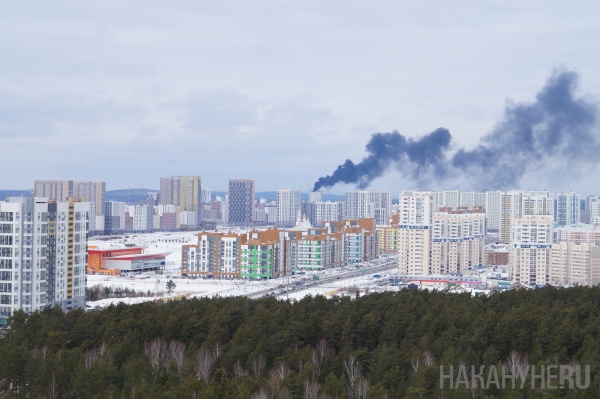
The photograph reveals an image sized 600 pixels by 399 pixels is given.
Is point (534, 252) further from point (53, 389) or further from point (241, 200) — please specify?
point (241, 200)

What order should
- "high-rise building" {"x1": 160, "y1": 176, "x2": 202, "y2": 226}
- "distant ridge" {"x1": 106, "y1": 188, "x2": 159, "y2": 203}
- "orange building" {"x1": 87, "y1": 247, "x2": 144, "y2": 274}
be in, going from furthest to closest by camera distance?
"distant ridge" {"x1": 106, "y1": 188, "x2": 159, "y2": 203}
"high-rise building" {"x1": 160, "y1": 176, "x2": 202, "y2": 226}
"orange building" {"x1": 87, "y1": 247, "x2": 144, "y2": 274}

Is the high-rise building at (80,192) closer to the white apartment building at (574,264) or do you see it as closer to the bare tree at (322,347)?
the white apartment building at (574,264)

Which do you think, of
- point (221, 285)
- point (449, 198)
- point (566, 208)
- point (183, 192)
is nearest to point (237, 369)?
point (221, 285)

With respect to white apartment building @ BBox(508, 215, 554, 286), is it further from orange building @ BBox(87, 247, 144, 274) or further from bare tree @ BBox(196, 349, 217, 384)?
bare tree @ BBox(196, 349, 217, 384)

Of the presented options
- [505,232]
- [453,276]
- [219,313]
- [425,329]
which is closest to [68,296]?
[219,313]

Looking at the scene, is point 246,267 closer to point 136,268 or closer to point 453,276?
point 136,268

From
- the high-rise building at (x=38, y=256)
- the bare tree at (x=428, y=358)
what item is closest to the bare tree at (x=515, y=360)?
→ the bare tree at (x=428, y=358)

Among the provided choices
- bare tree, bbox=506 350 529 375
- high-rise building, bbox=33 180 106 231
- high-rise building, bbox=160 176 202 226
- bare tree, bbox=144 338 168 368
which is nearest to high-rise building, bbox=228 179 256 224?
high-rise building, bbox=160 176 202 226
